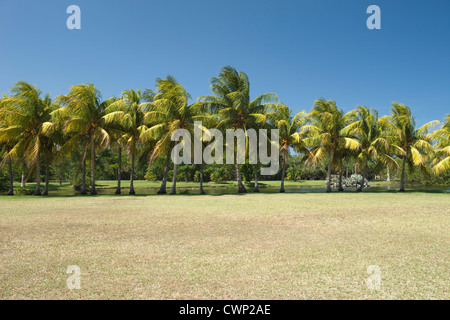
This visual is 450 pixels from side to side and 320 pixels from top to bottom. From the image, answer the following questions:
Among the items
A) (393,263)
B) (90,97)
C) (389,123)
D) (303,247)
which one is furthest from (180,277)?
(389,123)

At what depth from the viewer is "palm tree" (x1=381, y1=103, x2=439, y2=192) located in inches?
968

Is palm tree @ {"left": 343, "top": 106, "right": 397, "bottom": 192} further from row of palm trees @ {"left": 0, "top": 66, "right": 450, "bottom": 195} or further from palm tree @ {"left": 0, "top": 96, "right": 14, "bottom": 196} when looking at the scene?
palm tree @ {"left": 0, "top": 96, "right": 14, "bottom": 196}

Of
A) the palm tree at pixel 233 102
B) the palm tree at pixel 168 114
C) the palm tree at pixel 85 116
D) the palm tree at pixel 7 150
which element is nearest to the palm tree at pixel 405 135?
the palm tree at pixel 233 102

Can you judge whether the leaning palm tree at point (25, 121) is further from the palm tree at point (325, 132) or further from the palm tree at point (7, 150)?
the palm tree at point (325, 132)

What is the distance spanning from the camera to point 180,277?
13.5ft

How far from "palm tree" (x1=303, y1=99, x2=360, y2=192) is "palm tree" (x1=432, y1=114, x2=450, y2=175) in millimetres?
7342

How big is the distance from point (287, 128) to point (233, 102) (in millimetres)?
5842

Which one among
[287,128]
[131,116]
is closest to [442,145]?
[287,128]

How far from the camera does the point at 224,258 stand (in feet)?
16.4

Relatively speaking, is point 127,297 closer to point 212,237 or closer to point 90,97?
point 212,237

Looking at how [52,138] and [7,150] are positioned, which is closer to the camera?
[52,138]

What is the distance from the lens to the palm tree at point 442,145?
23.2 metres

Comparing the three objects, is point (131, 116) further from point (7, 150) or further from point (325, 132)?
point (325, 132)
